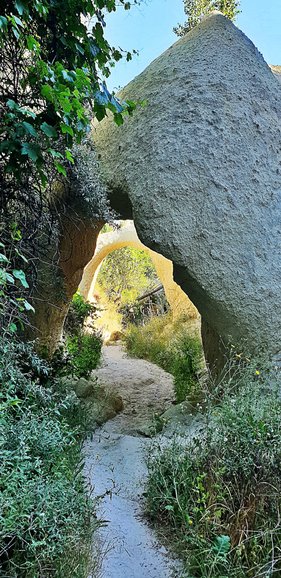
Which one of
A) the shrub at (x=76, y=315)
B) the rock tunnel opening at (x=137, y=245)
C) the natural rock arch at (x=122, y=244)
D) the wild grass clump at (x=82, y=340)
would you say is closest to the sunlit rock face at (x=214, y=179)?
the wild grass clump at (x=82, y=340)

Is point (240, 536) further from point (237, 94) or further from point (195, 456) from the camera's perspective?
point (237, 94)

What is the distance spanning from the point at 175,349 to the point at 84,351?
5.94 ft

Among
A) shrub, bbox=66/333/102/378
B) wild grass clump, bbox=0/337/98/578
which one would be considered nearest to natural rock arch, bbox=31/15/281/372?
wild grass clump, bbox=0/337/98/578

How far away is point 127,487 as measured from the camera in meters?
3.39

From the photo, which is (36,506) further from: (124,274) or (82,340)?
(124,274)

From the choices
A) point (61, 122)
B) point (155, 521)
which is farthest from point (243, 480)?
point (61, 122)

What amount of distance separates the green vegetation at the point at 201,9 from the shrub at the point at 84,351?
775 centimetres

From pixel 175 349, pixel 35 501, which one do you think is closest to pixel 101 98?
pixel 35 501

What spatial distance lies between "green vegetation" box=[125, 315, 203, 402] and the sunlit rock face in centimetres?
210

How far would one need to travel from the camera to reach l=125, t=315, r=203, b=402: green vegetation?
628cm

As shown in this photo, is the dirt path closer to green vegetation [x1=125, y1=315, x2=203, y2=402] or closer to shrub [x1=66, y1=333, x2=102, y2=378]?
green vegetation [x1=125, y1=315, x2=203, y2=402]

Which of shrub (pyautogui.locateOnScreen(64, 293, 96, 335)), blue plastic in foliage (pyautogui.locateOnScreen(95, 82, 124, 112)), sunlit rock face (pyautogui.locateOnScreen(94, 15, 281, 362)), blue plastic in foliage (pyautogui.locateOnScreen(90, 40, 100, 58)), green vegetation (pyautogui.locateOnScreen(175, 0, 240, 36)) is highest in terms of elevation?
green vegetation (pyautogui.locateOnScreen(175, 0, 240, 36))

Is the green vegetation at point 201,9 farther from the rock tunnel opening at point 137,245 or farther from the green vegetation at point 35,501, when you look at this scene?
the green vegetation at point 35,501

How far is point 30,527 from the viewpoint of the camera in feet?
6.17
